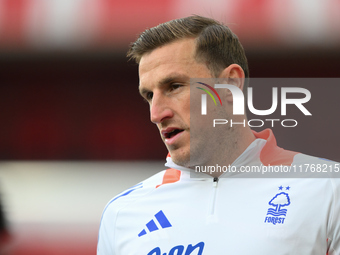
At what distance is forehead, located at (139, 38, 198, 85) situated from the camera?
128 cm

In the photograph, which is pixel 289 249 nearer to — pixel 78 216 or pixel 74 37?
pixel 78 216

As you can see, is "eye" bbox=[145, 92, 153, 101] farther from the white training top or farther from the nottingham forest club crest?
the nottingham forest club crest

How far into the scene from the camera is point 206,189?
1308mm

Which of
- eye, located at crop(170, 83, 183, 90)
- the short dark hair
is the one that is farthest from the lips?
the short dark hair

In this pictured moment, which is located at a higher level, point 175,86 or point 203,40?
point 203,40

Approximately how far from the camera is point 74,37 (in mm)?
3262

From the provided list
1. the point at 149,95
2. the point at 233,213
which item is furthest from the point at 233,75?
the point at 233,213

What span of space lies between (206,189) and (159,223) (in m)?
0.17

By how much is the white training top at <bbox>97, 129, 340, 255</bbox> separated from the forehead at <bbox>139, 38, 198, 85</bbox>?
0.31 m

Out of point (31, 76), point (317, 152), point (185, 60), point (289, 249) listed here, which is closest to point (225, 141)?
point (185, 60)

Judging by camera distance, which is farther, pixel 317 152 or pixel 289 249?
pixel 317 152

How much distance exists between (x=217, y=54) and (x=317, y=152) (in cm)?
167

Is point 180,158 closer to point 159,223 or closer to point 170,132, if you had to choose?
→ point 170,132

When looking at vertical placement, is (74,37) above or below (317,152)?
above
